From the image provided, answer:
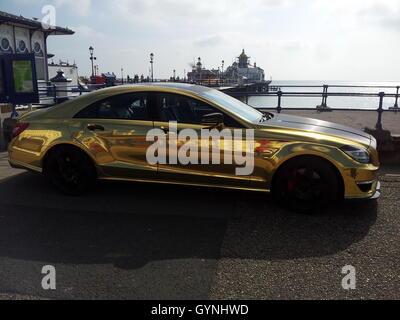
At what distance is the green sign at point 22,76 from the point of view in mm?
9203

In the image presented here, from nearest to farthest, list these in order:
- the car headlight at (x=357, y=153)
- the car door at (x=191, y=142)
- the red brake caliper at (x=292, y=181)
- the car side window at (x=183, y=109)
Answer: the car headlight at (x=357, y=153) → the red brake caliper at (x=292, y=181) → the car door at (x=191, y=142) → the car side window at (x=183, y=109)

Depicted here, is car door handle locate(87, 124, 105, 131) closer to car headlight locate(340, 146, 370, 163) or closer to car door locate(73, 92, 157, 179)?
car door locate(73, 92, 157, 179)

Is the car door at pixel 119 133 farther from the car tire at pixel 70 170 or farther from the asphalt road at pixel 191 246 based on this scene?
the asphalt road at pixel 191 246

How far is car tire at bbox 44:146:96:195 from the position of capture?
475 centimetres

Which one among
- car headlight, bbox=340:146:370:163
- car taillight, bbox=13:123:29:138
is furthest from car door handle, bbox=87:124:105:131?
car headlight, bbox=340:146:370:163

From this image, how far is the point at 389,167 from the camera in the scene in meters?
6.40

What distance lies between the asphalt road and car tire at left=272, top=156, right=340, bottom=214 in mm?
153

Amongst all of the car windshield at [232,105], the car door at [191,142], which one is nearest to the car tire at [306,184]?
the car door at [191,142]

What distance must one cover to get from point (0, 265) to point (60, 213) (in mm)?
1191

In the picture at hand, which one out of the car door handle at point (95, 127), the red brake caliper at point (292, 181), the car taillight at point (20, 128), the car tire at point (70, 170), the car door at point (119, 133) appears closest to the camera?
the red brake caliper at point (292, 181)

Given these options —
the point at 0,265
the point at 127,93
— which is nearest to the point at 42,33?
the point at 127,93

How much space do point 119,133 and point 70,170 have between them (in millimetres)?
904

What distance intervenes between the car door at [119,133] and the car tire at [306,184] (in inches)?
62.7

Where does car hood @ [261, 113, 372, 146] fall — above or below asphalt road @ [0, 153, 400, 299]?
above
